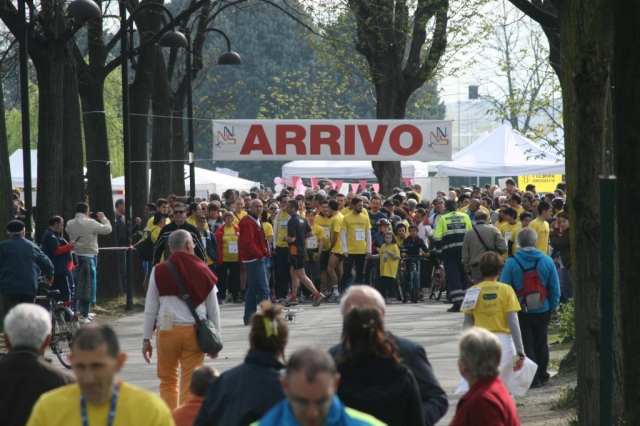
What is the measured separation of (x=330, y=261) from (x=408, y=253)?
1590 mm

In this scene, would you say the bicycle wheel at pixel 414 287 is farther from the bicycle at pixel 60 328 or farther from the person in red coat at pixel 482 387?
the person in red coat at pixel 482 387

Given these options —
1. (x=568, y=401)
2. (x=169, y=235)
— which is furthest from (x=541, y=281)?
(x=169, y=235)

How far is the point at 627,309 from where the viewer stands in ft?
19.4

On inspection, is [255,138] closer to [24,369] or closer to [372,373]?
[24,369]

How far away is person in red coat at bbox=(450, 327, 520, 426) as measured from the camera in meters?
5.34

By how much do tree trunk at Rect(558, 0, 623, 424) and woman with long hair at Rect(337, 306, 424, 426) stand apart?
316cm

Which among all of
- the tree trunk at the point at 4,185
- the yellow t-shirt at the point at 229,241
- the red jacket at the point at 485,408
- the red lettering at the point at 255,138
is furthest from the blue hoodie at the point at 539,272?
the red lettering at the point at 255,138

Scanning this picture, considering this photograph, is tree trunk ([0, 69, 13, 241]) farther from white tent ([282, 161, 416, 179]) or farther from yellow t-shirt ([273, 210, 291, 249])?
white tent ([282, 161, 416, 179])

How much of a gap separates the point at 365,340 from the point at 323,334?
1135 centimetres

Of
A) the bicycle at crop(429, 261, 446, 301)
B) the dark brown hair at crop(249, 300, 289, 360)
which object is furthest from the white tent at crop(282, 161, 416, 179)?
the dark brown hair at crop(249, 300, 289, 360)

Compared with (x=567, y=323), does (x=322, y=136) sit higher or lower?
higher

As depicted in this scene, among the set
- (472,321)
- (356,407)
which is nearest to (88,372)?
(356,407)

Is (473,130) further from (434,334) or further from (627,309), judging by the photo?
(627,309)

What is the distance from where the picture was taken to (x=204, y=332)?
9.66 metres
